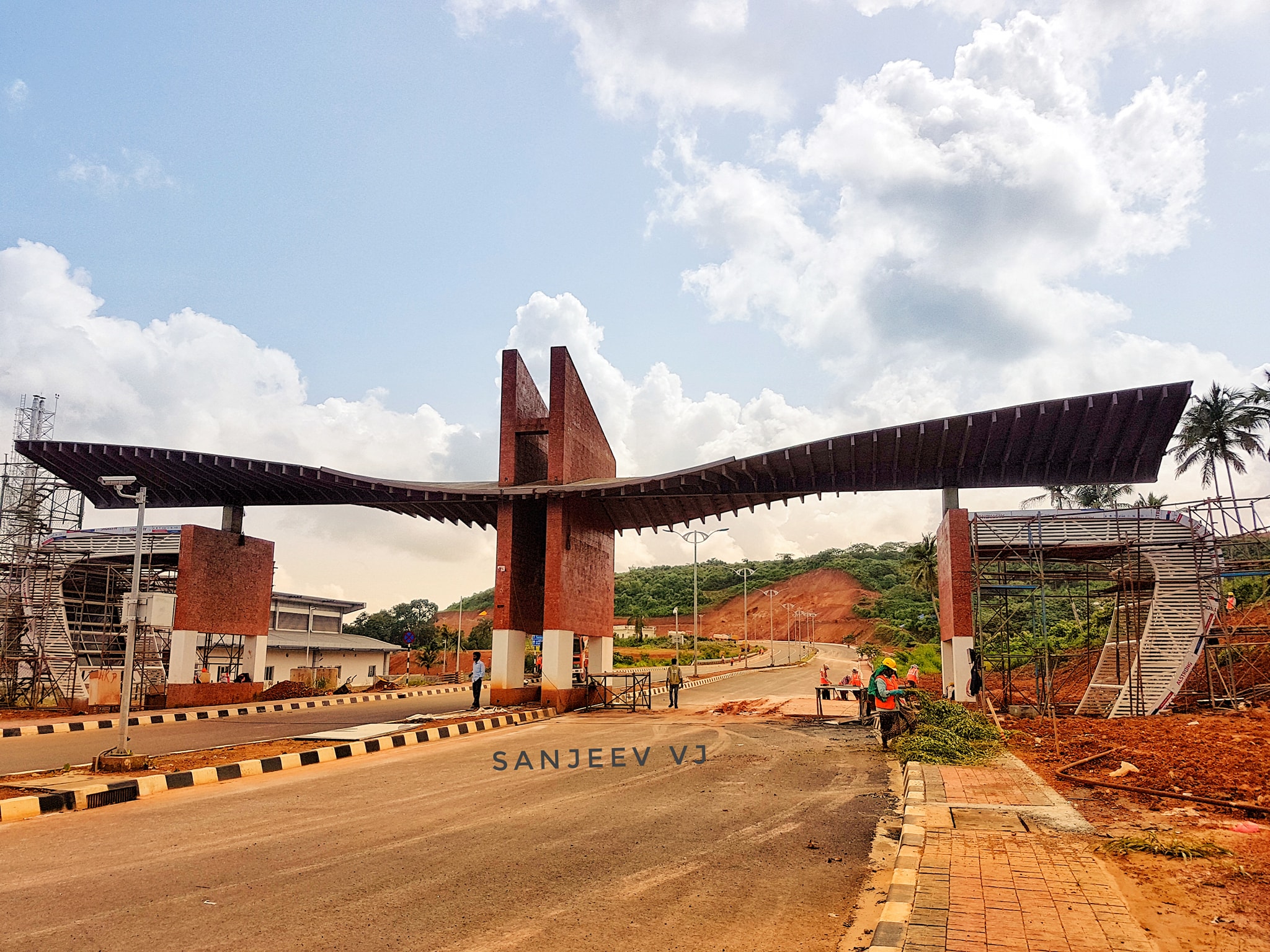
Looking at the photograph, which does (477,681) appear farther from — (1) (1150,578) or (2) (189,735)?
(1) (1150,578)

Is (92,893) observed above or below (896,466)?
below

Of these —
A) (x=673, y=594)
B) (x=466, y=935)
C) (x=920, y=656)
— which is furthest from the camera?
(x=673, y=594)

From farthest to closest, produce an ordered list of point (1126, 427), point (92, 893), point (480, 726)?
point (1126, 427), point (480, 726), point (92, 893)

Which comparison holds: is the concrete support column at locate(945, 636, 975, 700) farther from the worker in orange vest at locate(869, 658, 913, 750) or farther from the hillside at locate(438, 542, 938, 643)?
the hillside at locate(438, 542, 938, 643)

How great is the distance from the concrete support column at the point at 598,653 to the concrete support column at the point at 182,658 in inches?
514

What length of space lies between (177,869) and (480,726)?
1392 cm

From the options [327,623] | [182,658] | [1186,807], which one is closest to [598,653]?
[182,658]

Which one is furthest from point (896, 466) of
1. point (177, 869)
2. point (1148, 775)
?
point (177, 869)

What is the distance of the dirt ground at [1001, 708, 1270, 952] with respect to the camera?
527 cm

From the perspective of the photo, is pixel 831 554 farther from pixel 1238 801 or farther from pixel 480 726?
pixel 1238 801

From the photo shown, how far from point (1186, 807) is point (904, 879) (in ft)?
15.0

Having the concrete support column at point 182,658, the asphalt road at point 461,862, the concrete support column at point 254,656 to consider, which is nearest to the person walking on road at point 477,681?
the concrete support column at point 182,658

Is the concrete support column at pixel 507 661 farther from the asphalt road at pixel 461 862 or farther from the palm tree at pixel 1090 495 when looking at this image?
the palm tree at pixel 1090 495

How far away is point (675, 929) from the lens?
5.29 meters
